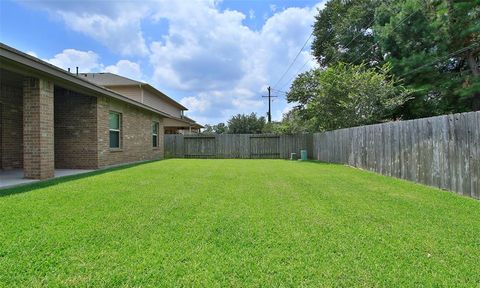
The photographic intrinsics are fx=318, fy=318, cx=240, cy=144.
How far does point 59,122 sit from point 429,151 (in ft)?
37.6

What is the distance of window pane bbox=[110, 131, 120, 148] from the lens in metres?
12.6

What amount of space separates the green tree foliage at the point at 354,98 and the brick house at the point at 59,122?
9863 millimetres

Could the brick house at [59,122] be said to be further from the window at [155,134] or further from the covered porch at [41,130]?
the window at [155,134]

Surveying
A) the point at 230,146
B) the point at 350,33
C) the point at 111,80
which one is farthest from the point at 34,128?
the point at 350,33

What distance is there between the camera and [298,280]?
2.68 meters

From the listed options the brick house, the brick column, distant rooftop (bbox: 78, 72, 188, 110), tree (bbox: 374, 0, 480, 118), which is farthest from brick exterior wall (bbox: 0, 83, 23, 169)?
tree (bbox: 374, 0, 480, 118)

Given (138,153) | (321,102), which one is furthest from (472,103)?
(138,153)

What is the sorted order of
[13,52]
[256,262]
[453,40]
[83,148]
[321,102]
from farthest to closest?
1. [321,102]
2. [453,40]
3. [83,148]
4. [13,52]
5. [256,262]

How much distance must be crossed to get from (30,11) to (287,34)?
1228cm

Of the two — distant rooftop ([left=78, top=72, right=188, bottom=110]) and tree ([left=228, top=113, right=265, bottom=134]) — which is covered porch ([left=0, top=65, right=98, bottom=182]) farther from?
tree ([left=228, top=113, right=265, bottom=134])

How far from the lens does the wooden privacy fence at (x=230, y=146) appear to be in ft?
70.6

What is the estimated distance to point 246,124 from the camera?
3741 centimetres

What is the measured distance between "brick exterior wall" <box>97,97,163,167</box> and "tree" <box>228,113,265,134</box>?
61.0 ft

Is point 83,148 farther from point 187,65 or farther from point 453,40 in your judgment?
point 453,40
